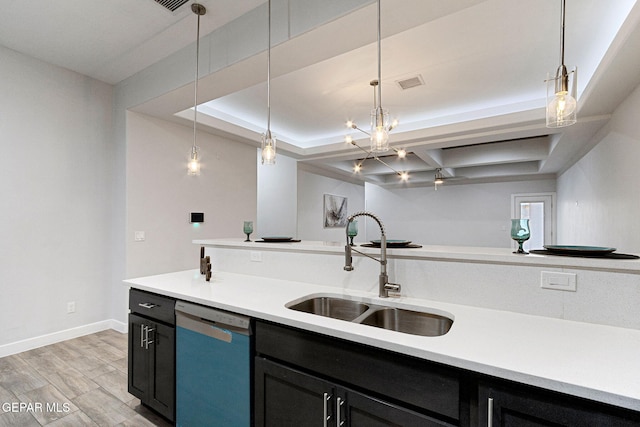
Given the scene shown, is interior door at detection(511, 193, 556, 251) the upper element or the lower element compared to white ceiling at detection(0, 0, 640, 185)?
lower

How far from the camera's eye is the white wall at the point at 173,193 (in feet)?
Result: 11.7

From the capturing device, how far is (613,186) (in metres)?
3.34

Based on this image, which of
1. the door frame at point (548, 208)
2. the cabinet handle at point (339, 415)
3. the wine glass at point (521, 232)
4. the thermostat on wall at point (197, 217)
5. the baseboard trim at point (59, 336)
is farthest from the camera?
the door frame at point (548, 208)

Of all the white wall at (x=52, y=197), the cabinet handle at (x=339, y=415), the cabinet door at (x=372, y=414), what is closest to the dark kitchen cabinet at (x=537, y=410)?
the cabinet door at (x=372, y=414)

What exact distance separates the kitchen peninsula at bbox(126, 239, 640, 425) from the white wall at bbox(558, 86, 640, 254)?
211 cm

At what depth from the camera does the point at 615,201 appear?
10.8 ft

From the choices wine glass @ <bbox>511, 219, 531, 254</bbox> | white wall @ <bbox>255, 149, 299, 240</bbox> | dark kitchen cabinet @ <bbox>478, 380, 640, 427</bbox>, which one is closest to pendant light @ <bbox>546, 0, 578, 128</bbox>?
wine glass @ <bbox>511, 219, 531, 254</bbox>

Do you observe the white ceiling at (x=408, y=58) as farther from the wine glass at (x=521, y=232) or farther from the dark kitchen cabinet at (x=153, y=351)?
the dark kitchen cabinet at (x=153, y=351)

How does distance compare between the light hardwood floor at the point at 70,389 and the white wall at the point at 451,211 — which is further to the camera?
the white wall at the point at 451,211

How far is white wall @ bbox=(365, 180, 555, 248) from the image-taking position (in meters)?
8.03

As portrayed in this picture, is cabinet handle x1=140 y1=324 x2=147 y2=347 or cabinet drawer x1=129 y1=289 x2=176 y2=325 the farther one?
cabinet handle x1=140 y1=324 x2=147 y2=347

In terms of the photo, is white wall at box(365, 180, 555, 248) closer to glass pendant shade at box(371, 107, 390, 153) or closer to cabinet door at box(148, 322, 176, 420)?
glass pendant shade at box(371, 107, 390, 153)

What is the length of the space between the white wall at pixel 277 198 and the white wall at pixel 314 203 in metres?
0.43

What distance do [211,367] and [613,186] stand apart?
13.9ft
